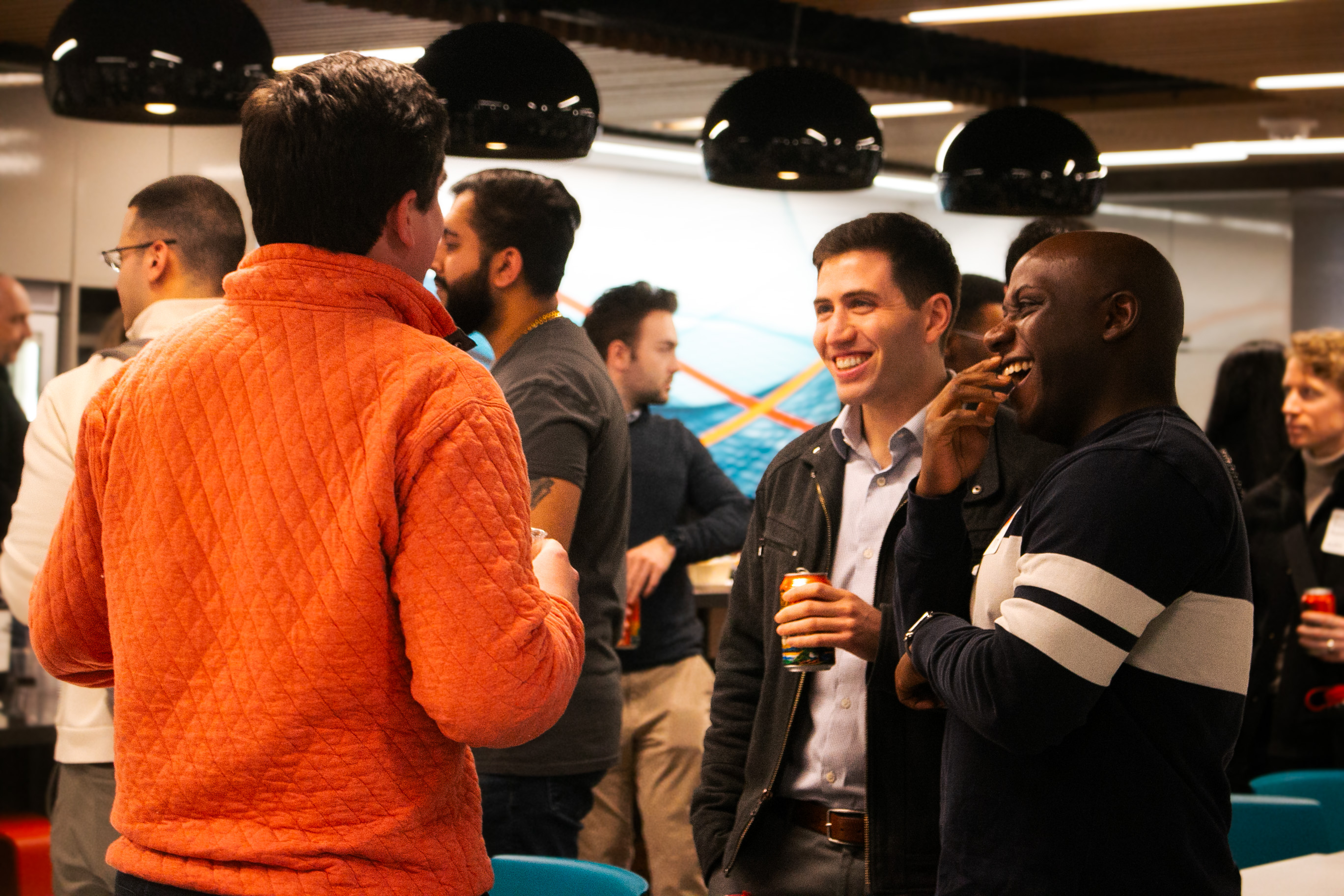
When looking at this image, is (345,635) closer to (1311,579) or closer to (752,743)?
(752,743)

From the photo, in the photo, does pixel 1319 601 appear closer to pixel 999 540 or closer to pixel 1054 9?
pixel 1054 9

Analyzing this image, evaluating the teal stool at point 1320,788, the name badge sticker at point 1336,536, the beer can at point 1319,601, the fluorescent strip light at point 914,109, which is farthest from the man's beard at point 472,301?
the fluorescent strip light at point 914,109

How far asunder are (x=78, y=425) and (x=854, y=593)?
133cm

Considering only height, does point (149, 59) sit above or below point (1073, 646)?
above

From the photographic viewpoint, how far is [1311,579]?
13.4ft

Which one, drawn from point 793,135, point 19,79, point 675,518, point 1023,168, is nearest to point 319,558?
point 793,135

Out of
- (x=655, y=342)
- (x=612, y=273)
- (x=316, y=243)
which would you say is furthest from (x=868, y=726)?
(x=612, y=273)

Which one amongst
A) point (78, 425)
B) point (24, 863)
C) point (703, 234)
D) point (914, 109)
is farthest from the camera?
point (703, 234)

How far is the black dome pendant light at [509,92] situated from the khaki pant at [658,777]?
78.5 inches

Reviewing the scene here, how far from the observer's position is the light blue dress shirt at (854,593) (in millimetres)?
1992

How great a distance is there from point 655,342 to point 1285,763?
2.34m

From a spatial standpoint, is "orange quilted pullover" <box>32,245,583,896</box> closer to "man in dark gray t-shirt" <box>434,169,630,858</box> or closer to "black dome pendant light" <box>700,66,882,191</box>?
"man in dark gray t-shirt" <box>434,169,630,858</box>

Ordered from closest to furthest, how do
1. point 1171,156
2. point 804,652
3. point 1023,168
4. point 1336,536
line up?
point 804,652, point 1023,168, point 1336,536, point 1171,156

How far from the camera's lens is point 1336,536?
13.1ft
